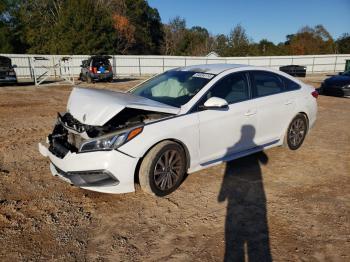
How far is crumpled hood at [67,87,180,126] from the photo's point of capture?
3.75m

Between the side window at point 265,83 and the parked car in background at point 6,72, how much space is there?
1611cm

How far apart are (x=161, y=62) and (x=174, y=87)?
99.2ft

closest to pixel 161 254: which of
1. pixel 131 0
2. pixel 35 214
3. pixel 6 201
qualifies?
pixel 35 214

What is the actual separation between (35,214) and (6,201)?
0.55m

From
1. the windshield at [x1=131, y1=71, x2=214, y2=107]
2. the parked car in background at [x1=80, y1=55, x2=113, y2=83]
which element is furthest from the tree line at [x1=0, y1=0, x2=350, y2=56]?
the windshield at [x1=131, y1=71, x2=214, y2=107]

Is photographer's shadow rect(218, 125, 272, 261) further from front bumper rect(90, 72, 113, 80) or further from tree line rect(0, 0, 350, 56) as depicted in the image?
tree line rect(0, 0, 350, 56)

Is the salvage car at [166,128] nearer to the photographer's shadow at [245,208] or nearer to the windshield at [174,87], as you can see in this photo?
the windshield at [174,87]

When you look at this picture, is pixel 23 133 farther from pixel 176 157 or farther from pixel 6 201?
pixel 176 157

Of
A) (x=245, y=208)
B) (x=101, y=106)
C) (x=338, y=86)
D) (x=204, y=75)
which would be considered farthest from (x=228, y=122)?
(x=338, y=86)

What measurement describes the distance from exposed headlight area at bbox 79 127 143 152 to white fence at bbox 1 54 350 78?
68.6ft

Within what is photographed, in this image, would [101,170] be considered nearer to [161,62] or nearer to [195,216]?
[195,216]

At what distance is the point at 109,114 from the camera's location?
3.73 meters

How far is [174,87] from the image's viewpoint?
4719mm

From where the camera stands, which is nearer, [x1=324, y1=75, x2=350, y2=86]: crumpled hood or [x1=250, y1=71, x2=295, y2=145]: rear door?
[x1=250, y1=71, x2=295, y2=145]: rear door
